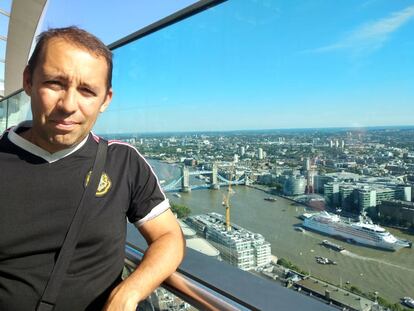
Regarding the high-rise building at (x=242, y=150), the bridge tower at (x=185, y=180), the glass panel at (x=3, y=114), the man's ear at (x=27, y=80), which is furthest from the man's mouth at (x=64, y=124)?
the glass panel at (x=3, y=114)

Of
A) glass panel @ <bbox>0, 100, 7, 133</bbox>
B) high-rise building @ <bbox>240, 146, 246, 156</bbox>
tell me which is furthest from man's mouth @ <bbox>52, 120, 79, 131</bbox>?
glass panel @ <bbox>0, 100, 7, 133</bbox>

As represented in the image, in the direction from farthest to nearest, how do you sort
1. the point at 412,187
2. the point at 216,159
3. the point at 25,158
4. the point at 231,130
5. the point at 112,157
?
1. the point at 216,159
2. the point at 231,130
3. the point at 112,157
4. the point at 25,158
5. the point at 412,187

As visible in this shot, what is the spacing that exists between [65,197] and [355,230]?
753 mm

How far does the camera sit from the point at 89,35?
902 mm

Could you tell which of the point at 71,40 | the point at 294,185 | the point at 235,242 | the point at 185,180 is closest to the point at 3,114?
the point at 185,180

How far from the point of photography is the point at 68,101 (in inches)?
33.4

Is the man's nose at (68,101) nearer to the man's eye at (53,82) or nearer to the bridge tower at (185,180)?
the man's eye at (53,82)

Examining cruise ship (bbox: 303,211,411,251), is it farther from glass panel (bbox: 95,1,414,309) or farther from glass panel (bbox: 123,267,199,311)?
glass panel (bbox: 123,267,199,311)

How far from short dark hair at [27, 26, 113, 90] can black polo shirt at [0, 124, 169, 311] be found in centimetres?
22

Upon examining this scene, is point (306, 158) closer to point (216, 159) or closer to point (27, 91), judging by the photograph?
point (216, 159)

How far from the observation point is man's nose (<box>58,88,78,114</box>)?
85cm

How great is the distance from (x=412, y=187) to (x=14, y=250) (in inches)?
37.2

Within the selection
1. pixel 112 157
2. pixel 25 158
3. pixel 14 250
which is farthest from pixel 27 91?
Answer: pixel 14 250

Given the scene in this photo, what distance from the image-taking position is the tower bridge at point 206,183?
1.18 meters
